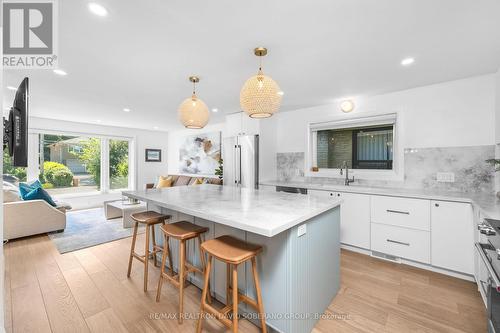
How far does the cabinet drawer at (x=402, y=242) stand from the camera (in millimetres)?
2502

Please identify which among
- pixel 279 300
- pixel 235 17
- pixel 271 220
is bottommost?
pixel 279 300

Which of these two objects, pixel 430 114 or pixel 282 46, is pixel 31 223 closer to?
pixel 282 46

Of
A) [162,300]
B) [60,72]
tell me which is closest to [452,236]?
[162,300]

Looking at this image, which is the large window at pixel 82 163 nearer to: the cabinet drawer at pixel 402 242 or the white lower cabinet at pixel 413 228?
the white lower cabinet at pixel 413 228

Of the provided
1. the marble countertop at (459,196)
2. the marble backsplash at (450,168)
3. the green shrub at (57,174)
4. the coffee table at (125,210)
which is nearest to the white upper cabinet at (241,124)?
the marble countertop at (459,196)

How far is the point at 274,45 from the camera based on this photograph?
1.94 m

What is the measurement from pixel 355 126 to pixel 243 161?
201 centimetres

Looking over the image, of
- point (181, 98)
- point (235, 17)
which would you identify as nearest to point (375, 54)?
point (235, 17)

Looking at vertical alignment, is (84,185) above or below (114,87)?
below

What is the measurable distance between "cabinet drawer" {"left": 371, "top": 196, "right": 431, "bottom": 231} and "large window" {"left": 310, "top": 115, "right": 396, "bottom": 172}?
0.79 metres

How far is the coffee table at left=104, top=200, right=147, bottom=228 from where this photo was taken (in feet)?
13.2

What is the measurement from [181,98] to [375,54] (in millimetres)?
2772

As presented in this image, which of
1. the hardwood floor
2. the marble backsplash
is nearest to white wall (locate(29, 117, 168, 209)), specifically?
the hardwood floor

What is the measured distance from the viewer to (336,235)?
2.04 metres
